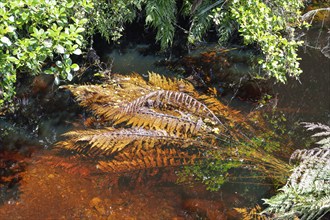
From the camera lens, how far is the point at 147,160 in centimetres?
399

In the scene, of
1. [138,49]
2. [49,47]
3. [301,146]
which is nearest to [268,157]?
[301,146]

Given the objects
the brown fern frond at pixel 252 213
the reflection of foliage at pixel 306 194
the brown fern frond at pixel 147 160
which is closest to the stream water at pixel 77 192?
the brown fern frond at pixel 252 213

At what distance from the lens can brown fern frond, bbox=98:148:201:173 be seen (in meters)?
3.93

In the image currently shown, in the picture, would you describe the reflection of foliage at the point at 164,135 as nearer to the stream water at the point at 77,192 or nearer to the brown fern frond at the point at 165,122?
the brown fern frond at the point at 165,122

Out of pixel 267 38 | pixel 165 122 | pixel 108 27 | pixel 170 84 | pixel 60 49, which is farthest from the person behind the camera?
pixel 108 27

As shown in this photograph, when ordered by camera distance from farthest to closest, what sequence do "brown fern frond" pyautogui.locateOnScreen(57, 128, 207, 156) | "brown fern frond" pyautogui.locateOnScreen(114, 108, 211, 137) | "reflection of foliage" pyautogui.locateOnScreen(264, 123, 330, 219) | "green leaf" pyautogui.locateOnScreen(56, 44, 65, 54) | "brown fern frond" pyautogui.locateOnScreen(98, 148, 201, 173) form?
"brown fern frond" pyautogui.locateOnScreen(114, 108, 211, 137) → "brown fern frond" pyautogui.locateOnScreen(57, 128, 207, 156) → "brown fern frond" pyautogui.locateOnScreen(98, 148, 201, 173) → "green leaf" pyautogui.locateOnScreen(56, 44, 65, 54) → "reflection of foliage" pyautogui.locateOnScreen(264, 123, 330, 219)

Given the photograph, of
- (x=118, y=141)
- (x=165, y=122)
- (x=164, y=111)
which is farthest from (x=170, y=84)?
(x=118, y=141)

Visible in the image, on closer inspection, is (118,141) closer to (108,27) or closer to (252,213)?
(252,213)

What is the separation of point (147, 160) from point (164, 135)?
14.9 inches

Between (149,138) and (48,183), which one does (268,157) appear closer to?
(149,138)

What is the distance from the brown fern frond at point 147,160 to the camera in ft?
12.9

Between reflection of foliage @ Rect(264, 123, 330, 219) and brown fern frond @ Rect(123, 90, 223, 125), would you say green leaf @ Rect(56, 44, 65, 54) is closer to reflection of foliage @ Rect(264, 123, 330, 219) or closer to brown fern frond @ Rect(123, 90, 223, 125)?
brown fern frond @ Rect(123, 90, 223, 125)

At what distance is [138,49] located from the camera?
21.2 ft

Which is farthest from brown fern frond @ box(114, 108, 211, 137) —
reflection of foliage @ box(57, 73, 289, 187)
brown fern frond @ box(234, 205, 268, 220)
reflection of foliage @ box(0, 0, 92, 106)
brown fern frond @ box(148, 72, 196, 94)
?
reflection of foliage @ box(0, 0, 92, 106)
